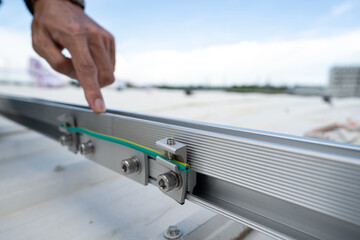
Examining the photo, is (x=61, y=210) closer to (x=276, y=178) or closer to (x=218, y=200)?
(x=218, y=200)

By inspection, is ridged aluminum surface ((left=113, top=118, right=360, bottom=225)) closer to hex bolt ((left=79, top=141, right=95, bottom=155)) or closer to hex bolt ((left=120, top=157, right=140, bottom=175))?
hex bolt ((left=120, top=157, right=140, bottom=175))

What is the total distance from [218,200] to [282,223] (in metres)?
0.13

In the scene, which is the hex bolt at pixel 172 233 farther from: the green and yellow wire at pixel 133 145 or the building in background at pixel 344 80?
the building in background at pixel 344 80

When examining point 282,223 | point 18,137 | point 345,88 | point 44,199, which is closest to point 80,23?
point 44,199

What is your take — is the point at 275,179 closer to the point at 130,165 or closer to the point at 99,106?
the point at 130,165

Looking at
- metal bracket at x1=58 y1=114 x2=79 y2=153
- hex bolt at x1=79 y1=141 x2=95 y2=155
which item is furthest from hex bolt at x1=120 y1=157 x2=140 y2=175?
metal bracket at x1=58 y1=114 x2=79 y2=153

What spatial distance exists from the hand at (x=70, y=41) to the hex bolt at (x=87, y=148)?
0.12 metres

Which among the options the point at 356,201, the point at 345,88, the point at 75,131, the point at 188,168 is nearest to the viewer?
the point at 356,201

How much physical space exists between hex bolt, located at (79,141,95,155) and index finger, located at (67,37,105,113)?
0.12 m

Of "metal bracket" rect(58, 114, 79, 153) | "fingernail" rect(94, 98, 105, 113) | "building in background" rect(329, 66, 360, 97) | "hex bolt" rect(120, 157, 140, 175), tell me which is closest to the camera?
"hex bolt" rect(120, 157, 140, 175)

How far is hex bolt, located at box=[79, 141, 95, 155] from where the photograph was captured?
699 millimetres

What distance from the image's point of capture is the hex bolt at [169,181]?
1.46ft

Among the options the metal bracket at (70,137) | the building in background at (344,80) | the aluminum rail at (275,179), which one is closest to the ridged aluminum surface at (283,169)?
the aluminum rail at (275,179)

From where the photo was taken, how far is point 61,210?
65cm
